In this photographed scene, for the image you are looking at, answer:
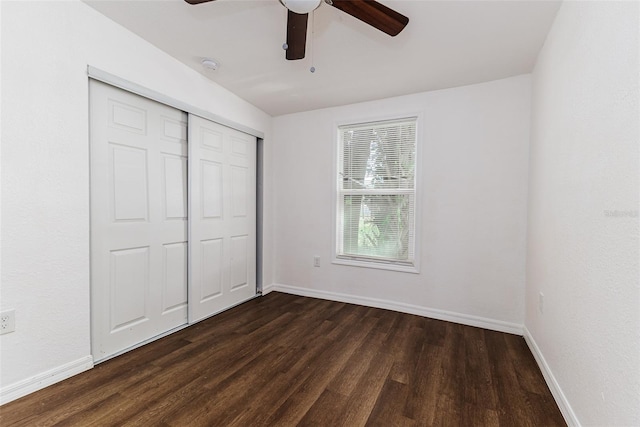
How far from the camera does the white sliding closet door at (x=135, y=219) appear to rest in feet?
6.35

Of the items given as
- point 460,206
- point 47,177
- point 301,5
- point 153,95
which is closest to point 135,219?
point 47,177

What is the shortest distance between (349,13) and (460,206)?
6.66 ft

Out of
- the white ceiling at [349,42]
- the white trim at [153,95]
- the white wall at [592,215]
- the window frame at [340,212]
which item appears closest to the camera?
the white wall at [592,215]

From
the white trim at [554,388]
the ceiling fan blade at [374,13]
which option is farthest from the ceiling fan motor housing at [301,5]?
the white trim at [554,388]

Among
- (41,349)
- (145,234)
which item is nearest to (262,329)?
(145,234)

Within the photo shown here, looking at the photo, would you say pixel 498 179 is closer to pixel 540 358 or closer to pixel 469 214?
pixel 469 214

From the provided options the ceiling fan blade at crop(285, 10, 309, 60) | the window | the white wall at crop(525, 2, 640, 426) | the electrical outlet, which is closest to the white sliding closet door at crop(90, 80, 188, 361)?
the electrical outlet

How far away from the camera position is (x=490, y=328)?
2.61 metres

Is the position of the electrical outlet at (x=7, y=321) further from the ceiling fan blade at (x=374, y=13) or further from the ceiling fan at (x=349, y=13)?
the ceiling fan blade at (x=374, y=13)

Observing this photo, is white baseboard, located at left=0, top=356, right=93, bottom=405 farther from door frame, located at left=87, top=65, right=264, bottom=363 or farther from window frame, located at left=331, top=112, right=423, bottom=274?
window frame, located at left=331, top=112, right=423, bottom=274

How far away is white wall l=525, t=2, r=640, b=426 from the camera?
98 centimetres

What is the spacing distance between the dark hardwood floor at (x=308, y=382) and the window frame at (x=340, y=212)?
2.20 ft

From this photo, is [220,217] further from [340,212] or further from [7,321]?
[7,321]

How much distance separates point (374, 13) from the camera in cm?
147
